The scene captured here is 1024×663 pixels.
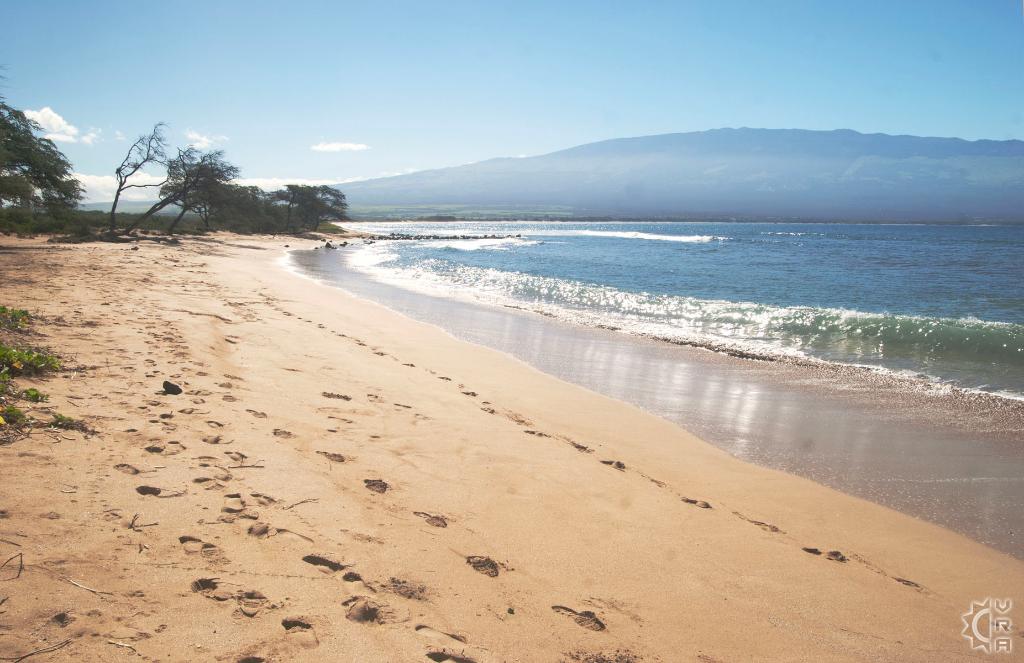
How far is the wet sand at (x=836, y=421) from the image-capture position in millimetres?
4879

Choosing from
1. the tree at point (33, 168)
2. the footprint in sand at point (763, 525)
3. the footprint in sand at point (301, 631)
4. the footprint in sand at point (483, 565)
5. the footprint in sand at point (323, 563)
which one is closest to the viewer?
the footprint in sand at point (301, 631)

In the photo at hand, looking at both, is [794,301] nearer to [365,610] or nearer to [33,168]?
[365,610]

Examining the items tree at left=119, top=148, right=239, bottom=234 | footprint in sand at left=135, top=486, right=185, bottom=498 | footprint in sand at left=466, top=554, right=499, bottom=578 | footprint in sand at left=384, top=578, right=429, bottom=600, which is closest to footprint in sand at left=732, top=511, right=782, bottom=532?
footprint in sand at left=466, top=554, right=499, bottom=578

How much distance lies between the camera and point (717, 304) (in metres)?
17.1

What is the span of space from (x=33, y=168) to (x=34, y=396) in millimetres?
29649

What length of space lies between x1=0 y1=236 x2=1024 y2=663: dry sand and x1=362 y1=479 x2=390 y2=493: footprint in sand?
0.08 metres

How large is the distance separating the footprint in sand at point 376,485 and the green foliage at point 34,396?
2513mm

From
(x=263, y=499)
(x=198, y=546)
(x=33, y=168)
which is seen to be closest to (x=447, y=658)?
(x=198, y=546)

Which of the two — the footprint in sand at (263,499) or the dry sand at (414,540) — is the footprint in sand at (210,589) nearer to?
the dry sand at (414,540)

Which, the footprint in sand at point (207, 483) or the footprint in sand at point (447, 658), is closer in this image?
the footprint in sand at point (447, 658)

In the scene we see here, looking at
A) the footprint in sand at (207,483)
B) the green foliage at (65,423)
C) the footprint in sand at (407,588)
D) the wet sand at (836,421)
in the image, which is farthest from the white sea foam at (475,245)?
the footprint in sand at (407,588)

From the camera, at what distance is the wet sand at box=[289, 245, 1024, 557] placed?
16.0 ft

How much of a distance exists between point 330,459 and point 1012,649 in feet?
13.7

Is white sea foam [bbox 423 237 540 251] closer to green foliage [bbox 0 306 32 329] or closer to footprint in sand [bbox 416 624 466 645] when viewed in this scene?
green foliage [bbox 0 306 32 329]
